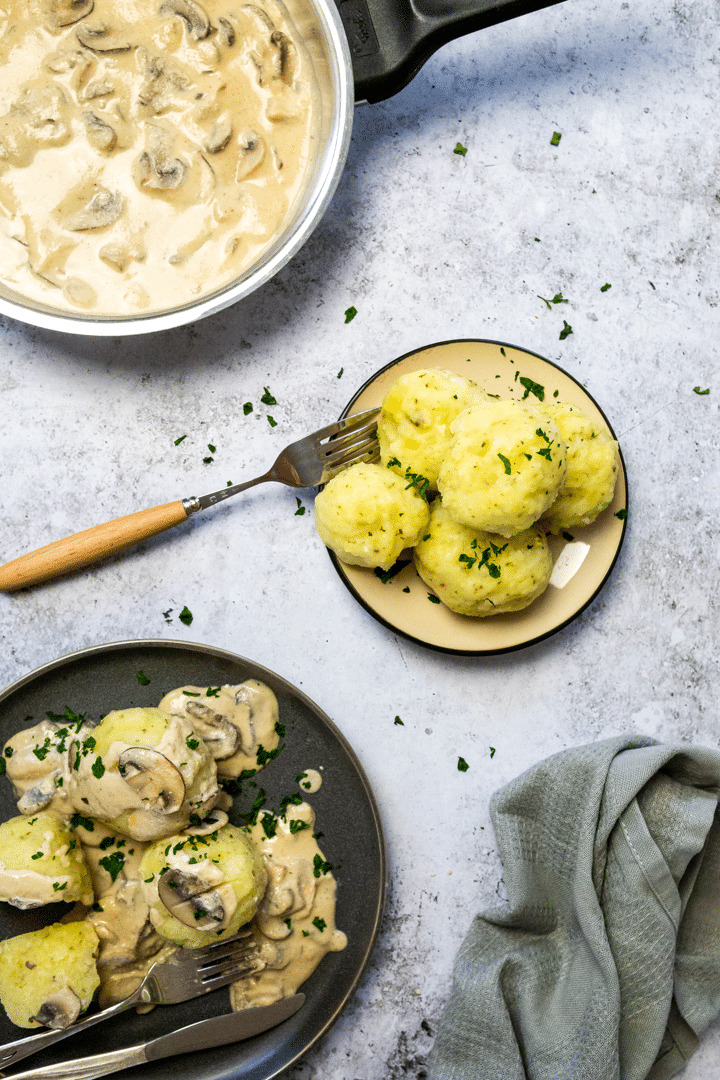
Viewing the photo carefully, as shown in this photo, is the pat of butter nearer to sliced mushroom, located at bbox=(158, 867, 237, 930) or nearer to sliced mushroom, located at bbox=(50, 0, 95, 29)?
sliced mushroom, located at bbox=(158, 867, 237, 930)

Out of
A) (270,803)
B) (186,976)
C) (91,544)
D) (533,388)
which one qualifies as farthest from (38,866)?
(533,388)

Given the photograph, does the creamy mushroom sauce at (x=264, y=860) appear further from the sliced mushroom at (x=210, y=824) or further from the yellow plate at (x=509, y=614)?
the yellow plate at (x=509, y=614)

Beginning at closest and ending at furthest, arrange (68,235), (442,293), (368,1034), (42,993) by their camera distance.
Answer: (42,993) → (68,235) → (368,1034) → (442,293)

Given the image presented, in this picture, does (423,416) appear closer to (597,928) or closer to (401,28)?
(401,28)

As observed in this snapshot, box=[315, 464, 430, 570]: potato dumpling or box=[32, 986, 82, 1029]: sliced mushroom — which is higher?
box=[315, 464, 430, 570]: potato dumpling

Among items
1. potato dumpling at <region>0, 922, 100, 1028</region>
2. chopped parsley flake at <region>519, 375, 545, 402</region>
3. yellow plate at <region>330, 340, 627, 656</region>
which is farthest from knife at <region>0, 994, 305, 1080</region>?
chopped parsley flake at <region>519, 375, 545, 402</region>

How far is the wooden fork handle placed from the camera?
2.36 metres

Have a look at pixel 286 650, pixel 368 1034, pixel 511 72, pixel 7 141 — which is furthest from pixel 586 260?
pixel 368 1034

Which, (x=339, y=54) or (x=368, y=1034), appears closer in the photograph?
(x=339, y=54)

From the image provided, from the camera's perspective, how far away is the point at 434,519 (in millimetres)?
2301

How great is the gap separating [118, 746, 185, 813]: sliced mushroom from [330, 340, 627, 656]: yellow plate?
0.65 meters

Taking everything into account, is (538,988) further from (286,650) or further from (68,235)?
(68,235)

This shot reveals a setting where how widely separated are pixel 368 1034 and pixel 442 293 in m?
2.11

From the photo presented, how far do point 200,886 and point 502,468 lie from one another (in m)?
1.23
